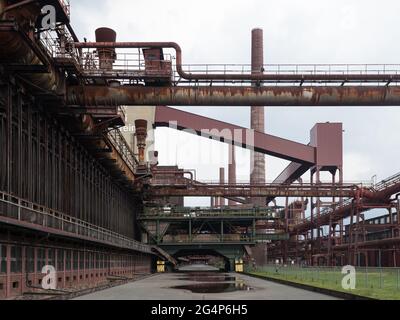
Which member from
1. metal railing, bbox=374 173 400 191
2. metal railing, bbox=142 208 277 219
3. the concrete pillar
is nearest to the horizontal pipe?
metal railing, bbox=374 173 400 191

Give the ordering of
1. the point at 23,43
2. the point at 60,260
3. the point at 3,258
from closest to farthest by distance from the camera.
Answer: the point at 23,43 < the point at 3,258 < the point at 60,260

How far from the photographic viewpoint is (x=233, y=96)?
1112 inches

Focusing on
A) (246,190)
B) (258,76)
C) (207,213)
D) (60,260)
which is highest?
(258,76)

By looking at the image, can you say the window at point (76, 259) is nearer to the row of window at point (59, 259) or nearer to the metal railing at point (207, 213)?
the row of window at point (59, 259)

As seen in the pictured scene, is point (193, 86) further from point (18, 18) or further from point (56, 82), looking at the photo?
point (18, 18)

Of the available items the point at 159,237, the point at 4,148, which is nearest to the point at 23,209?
the point at 4,148

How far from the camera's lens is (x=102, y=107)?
2809cm

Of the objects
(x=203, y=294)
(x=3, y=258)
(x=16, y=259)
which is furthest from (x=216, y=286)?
(x=3, y=258)

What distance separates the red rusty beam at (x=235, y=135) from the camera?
77.1 m

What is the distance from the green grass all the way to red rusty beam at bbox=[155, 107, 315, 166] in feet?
84.6

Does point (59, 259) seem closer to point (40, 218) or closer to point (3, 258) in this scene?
point (40, 218)

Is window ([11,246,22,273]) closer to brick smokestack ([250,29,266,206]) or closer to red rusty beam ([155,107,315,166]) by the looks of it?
red rusty beam ([155,107,315,166])

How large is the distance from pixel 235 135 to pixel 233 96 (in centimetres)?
4997

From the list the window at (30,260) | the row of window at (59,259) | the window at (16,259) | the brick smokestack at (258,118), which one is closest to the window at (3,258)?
the row of window at (59,259)
